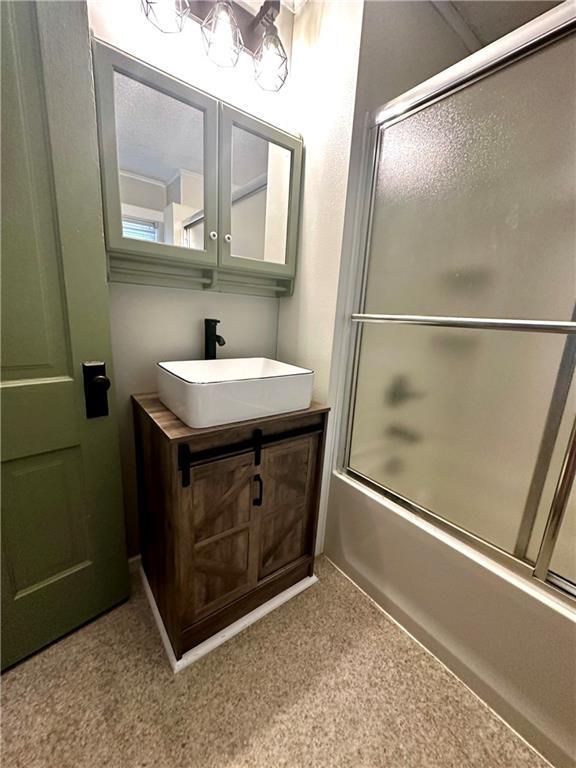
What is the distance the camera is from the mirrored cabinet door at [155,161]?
971 mm

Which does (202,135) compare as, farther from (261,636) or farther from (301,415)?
(261,636)

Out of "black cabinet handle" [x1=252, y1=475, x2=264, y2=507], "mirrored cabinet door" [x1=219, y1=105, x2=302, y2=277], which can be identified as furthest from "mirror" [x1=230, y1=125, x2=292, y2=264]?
"black cabinet handle" [x1=252, y1=475, x2=264, y2=507]

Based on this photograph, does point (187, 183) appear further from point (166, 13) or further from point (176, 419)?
point (176, 419)

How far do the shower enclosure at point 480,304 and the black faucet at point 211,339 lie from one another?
626mm

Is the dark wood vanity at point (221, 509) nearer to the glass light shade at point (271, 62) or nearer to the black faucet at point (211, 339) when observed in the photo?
the black faucet at point (211, 339)

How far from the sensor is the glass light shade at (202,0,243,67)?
107 centimetres

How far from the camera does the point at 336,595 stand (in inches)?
54.4

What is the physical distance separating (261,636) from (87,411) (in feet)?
3.58

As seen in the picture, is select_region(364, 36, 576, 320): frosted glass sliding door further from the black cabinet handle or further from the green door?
the green door

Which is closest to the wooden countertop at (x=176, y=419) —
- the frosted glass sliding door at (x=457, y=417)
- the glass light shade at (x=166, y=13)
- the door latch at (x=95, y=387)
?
the door latch at (x=95, y=387)

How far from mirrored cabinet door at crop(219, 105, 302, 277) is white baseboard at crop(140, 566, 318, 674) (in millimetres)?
1469

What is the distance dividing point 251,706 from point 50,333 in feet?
4.44

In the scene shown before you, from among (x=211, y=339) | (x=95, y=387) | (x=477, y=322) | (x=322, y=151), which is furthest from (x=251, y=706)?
(x=322, y=151)

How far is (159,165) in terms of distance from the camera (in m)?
1.13
